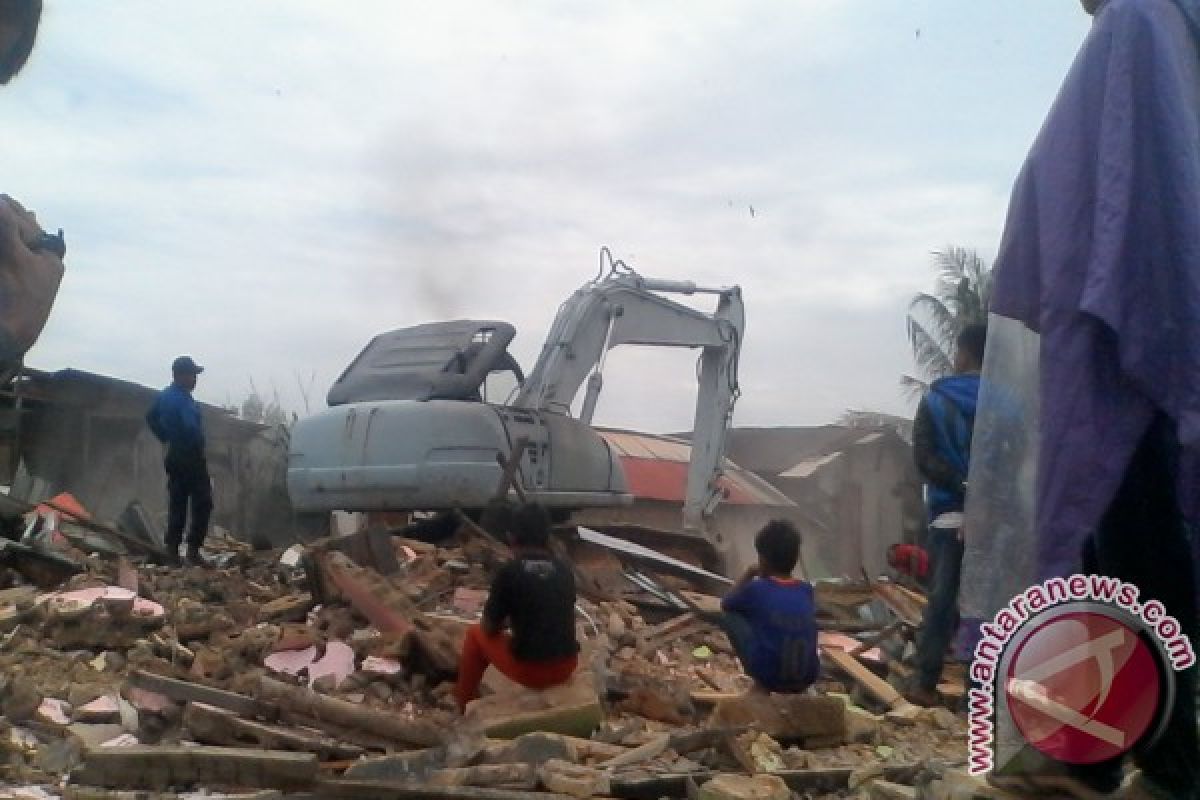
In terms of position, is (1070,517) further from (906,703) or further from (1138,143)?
(906,703)

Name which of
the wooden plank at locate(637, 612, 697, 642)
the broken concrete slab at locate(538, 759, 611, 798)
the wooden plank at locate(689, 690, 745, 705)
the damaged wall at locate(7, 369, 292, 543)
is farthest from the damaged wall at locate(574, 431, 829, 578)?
the broken concrete slab at locate(538, 759, 611, 798)

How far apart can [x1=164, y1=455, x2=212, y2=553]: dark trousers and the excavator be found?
90 cm

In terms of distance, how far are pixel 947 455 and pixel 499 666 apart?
6.83ft

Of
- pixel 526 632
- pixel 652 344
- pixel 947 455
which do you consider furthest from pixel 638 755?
pixel 652 344

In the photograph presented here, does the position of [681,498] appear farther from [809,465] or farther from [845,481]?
[845,481]

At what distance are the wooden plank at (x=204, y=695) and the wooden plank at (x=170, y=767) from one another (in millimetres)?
668

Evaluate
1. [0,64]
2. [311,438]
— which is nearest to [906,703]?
[0,64]

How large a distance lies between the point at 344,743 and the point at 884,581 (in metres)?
6.81

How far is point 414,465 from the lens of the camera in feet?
35.0

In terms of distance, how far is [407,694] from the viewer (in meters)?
5.97

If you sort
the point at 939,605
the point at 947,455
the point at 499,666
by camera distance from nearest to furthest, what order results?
1. the point at 947,455
2. the point at 499,666
3. the point at 939,605

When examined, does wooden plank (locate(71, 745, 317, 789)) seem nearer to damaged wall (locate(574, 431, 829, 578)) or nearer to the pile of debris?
the pile of debris

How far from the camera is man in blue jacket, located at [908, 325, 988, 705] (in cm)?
520

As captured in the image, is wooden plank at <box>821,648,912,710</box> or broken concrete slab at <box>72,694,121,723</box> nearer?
broken concrete slab at <box>72,694,121,723</box>
